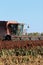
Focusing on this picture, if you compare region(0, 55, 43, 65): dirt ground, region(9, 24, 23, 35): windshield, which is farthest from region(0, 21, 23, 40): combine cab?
region(0, 55, 43, 65): dirt ground

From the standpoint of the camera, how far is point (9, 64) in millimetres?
11516

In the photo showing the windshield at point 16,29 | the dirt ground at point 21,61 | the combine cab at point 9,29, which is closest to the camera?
the dirt ground at point 21,61

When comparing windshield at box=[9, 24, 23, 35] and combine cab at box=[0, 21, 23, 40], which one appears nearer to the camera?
combine cab at box=[0, 21, 23, 40]

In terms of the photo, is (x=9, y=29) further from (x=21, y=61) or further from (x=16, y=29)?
(x=21, y=61)

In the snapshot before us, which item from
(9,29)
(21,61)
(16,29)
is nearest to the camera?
(21,61)

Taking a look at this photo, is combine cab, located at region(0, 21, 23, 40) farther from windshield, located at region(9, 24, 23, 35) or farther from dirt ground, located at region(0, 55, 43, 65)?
dirt ground, located at region(0, 55, 43, 65)

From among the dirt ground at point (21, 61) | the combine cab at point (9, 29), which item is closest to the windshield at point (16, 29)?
the combine cab at point (9, 29)

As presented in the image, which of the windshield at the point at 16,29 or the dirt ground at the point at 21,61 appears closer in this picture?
the dirt ground at the point at 21,61

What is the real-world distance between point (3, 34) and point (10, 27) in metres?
1.19

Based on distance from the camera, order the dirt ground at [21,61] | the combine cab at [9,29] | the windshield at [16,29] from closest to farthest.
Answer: the dirt ground at [21,61], the combine cab at [9,29], the windshield at [16,29]

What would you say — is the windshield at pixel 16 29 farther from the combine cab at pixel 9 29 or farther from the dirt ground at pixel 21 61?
the dirt ground at pixel 21 61

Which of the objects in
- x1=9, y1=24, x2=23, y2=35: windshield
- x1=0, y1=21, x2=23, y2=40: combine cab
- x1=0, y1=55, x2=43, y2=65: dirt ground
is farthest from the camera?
x1=9, y1=24, x2=23, y2=35: windshield

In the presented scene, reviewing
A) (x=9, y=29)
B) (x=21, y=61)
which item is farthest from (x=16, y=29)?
(x=21, y=61)

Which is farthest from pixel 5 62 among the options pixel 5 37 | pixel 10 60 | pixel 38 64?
pixel 5 37
